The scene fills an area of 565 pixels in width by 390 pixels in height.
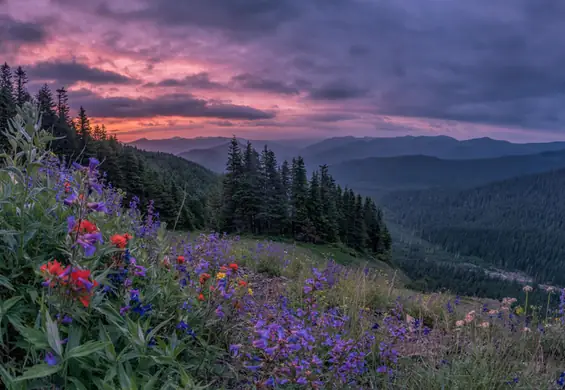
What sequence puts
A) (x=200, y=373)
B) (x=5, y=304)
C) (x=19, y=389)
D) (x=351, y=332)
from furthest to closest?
1. (x=351, y=332)
2. (x=200, y=373)
3. (x=5, y=304)
4. (x=19, y=389)

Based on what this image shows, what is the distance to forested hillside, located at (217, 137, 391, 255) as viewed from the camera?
3722 centimetres

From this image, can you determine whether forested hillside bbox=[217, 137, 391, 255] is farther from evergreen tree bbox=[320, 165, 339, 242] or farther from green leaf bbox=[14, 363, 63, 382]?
green leaf bbox=[14, 363, 63, 382]

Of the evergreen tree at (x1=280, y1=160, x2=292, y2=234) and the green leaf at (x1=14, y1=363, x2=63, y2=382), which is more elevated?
the green leaf at (x1=14, y1=363, x2=63, y2=382)

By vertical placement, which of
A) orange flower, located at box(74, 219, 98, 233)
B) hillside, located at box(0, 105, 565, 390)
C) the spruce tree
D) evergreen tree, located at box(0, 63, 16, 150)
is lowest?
the spruce tree

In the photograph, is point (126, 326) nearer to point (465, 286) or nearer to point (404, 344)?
point (404, 344)

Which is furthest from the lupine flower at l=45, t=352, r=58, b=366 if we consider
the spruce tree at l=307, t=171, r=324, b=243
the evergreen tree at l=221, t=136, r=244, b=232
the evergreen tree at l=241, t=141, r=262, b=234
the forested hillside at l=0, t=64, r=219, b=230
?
the spruce tree at l=307, t=171, r=324, b=243

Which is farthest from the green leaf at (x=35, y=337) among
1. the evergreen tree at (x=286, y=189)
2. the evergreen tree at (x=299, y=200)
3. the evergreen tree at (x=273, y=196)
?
the evergreen tree at (x=299, y=200)

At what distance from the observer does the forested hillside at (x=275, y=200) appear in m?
37.2

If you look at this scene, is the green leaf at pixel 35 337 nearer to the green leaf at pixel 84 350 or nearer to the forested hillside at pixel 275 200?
the green leaf at pixel 84 350

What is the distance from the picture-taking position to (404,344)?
3.56 m

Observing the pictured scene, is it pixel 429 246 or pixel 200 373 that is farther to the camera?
pixel 429 246

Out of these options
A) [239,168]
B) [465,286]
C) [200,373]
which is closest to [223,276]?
[200,373]

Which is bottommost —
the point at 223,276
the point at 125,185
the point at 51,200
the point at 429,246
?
the point at 429,246

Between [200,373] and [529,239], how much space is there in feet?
695
